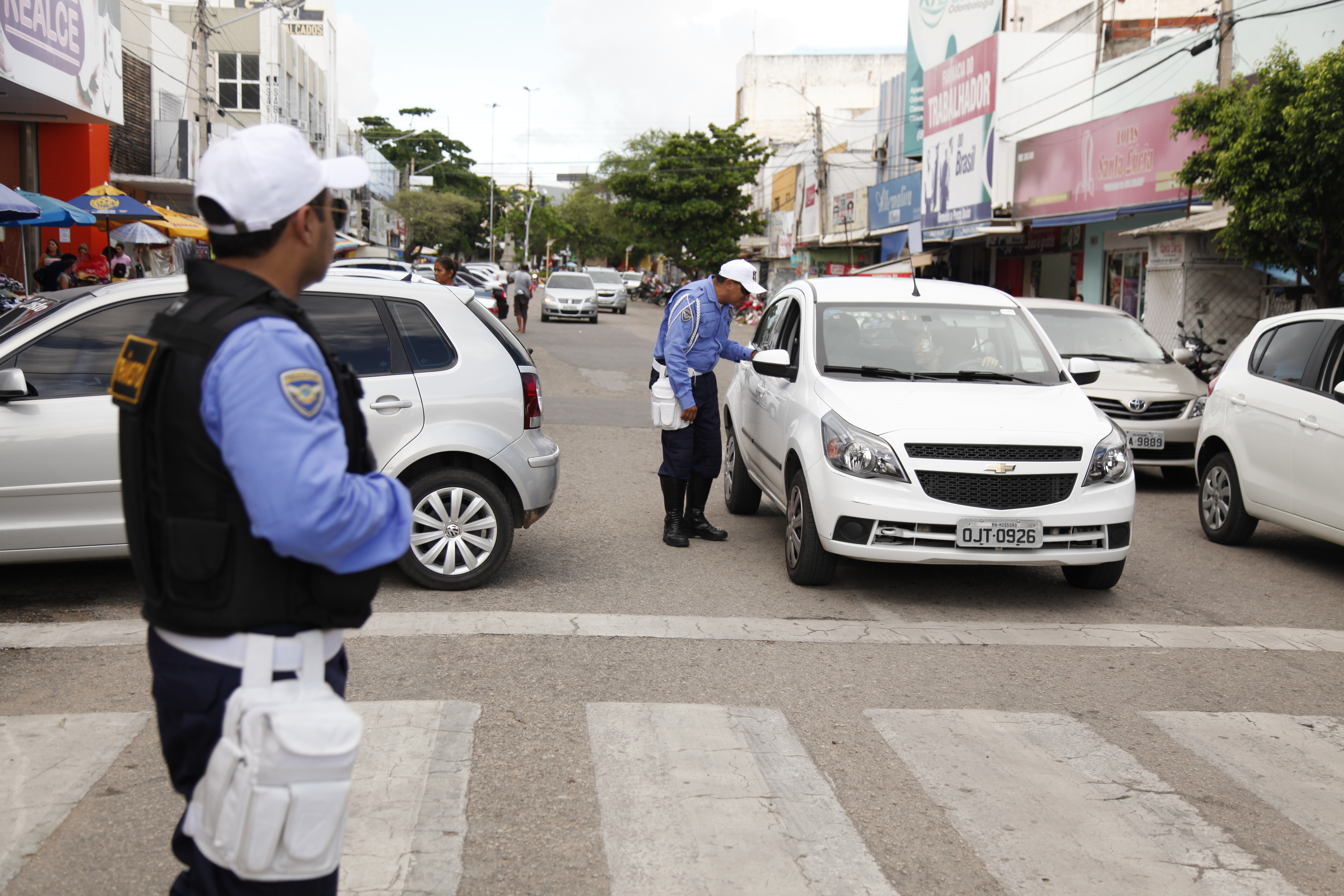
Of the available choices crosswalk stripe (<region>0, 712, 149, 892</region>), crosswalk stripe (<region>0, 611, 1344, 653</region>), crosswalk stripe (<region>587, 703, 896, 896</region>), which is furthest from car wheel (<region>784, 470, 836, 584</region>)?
crosswalk stripe (<region>0, 712, 149, 892</region>)

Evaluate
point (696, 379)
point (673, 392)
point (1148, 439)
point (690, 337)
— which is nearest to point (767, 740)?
point (673, 392)

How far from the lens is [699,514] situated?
27.6 ft

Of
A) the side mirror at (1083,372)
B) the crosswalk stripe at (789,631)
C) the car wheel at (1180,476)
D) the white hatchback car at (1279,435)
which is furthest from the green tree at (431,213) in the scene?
the crosswalk stripe at (789,631)

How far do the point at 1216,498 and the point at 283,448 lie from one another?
828 centimetres

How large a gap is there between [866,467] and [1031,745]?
2.21 metres

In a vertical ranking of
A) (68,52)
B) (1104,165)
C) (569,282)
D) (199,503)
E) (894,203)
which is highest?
(68,52)

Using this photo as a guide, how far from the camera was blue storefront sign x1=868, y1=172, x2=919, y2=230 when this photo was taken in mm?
33312

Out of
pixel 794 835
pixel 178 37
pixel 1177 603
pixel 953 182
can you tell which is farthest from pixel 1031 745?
pixel 178 37

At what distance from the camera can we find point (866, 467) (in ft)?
21.4

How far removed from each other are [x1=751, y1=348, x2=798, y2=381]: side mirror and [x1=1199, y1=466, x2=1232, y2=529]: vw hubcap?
3.42 meters

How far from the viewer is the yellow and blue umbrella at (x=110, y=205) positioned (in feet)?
60.7

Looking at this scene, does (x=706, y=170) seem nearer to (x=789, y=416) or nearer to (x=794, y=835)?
(x=789, y=416)

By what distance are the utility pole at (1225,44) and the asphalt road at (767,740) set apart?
42.9ft

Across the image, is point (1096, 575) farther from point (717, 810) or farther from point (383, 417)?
point (383, 417)
